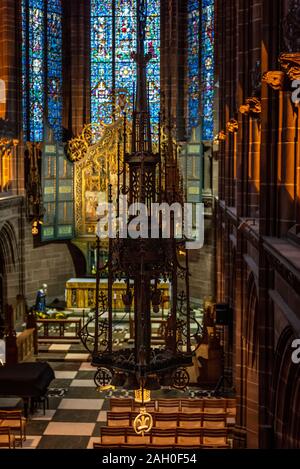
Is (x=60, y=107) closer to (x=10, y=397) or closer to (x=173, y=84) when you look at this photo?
(x=173, y=84)

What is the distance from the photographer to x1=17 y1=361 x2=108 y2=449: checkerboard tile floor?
16.3m

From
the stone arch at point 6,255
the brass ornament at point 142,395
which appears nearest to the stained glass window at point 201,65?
the stone arch at point 6,255

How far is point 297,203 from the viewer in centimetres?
1058

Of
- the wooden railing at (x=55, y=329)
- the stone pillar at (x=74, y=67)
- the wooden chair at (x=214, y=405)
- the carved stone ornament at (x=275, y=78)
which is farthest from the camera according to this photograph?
Answer: the stone pillar at (x=74, y=67)

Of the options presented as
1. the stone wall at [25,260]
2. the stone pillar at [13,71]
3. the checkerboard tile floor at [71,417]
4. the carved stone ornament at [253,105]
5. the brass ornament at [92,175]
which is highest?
the stone pillar at [13,71]

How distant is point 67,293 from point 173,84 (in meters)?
9.15

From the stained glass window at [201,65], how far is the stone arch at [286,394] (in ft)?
64.0

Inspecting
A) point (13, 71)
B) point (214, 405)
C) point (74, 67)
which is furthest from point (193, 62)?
point (214, 405)

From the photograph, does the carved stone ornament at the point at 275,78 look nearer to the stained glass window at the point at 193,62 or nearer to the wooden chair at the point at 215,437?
the wooden chair at the point at 215,437

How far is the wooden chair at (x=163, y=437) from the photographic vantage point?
13.9 metres

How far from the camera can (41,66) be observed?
30.1 m

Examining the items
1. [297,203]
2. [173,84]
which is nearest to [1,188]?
[173,84]

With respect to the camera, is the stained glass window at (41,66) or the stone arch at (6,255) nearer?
the stone arch at (6,255)

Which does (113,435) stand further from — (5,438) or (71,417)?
(71,417)
